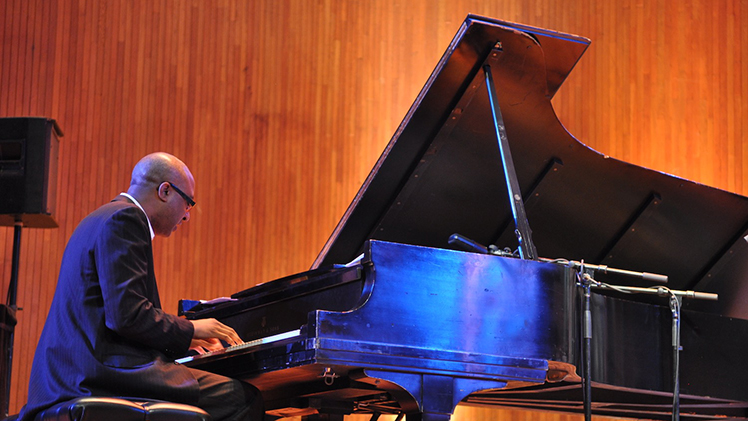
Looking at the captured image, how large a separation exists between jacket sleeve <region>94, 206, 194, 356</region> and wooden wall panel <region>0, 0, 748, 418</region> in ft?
9.44

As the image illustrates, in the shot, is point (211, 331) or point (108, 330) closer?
point (108, 330)

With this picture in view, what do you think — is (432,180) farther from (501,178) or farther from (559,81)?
(559,81)

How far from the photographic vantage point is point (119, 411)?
2.24 meters

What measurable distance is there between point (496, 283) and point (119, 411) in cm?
112

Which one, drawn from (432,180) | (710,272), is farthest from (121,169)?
(710,272)

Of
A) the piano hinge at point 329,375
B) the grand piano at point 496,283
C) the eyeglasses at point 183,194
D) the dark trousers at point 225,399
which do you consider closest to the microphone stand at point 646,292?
the grand piano at point 496,283

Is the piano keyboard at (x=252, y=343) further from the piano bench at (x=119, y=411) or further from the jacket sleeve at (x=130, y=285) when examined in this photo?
the piano bench at (x=119, y=411)

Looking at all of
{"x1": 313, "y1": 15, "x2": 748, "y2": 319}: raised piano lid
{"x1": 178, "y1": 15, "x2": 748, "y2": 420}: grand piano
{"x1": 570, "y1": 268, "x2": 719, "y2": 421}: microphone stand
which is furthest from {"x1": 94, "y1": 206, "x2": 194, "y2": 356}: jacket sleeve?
{"x1": 570, "y1": 268, "x2": 719, "y2": 421}: microphone stand

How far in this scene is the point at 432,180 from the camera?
3.41 metres

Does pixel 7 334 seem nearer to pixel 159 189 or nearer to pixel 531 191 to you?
pixel 159 189

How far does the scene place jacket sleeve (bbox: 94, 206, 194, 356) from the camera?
2.45 m

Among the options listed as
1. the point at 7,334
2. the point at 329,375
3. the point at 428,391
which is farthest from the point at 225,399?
the point at 7,334

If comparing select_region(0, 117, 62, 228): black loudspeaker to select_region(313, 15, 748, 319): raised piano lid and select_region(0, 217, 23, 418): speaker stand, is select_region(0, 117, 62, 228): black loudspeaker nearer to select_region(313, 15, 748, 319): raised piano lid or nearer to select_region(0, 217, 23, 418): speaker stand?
select_region(0, 217, 23, 418): speaker stand

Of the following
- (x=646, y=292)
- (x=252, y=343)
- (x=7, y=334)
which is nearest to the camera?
(x=252, y=343)
